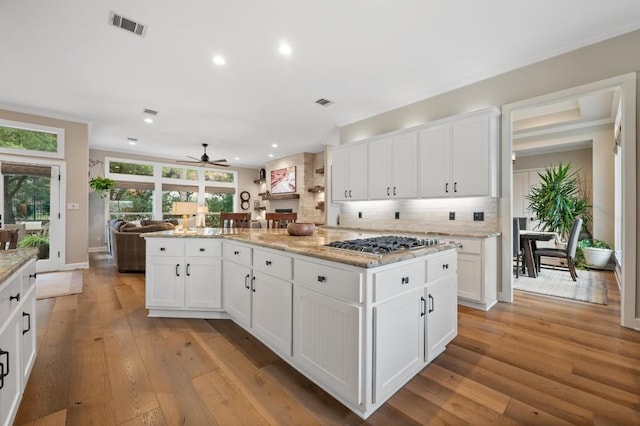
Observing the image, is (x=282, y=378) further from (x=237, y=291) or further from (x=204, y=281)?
(x=204, y=281)

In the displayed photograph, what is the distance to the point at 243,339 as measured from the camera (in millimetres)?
2412

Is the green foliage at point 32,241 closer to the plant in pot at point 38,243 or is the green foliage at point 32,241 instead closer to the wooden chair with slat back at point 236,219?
the plant in pot at point 38,243

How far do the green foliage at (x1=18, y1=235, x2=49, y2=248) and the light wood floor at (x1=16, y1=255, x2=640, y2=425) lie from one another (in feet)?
10.0

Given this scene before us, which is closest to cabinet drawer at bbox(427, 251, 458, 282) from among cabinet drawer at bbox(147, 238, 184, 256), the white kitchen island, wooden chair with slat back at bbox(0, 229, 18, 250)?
the white kitchen island

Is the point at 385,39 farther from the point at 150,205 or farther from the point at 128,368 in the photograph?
the point at 150,205

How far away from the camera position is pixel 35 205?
493cm

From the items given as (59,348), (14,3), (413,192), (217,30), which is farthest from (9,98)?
(413,192)

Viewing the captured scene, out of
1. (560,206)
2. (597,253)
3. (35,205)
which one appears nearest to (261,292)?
(35,205)

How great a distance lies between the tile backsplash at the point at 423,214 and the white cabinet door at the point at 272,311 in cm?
233

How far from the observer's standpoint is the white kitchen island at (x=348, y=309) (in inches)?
57.6

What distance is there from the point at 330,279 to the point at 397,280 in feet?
1.27

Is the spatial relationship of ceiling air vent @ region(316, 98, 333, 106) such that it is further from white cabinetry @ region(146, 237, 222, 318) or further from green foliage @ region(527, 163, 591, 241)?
green foliage @ region(527, 163, 591, 241)

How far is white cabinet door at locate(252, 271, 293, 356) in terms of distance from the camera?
1.92 m

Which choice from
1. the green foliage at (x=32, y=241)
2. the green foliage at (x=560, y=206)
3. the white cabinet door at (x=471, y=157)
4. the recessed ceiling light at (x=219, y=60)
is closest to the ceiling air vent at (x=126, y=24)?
the recessed ceiling light at (x=219, y=60)
